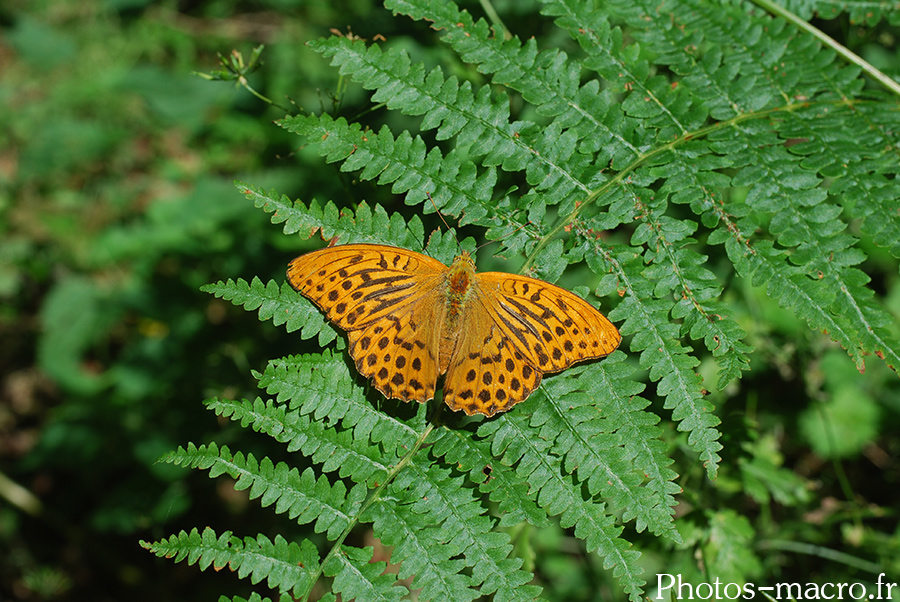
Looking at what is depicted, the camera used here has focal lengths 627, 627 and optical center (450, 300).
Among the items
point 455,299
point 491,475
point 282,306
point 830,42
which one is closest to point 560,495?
point 491,475

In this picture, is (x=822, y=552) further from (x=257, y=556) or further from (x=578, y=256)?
(x=257, y=556)

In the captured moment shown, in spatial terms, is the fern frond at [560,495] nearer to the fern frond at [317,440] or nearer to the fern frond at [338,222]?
the fern frond at [317,440]

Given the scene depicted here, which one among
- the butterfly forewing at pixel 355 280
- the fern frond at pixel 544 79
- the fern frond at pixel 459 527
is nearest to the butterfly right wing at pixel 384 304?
the butterfly forewing at pixel 355 280

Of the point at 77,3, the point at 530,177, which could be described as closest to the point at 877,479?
the point at 530,177

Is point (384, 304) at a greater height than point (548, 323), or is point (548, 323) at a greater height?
point (548, 323)

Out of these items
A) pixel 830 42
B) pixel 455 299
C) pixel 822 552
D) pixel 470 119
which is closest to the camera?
pixel 455 299
